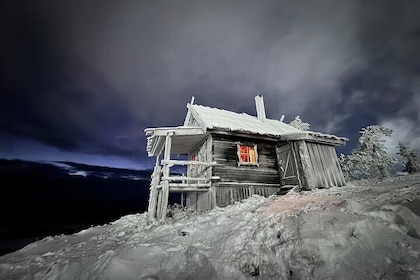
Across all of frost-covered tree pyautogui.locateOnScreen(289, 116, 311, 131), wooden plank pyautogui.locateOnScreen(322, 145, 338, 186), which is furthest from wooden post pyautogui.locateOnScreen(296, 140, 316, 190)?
frost-covered tree pyautogui.locateOnScreen(289, 116, 311, 131)

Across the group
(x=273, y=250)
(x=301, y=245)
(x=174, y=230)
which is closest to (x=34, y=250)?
(x=174, y=230)

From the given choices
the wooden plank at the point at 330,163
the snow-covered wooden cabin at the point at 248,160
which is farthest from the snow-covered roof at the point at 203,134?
the wooden plank at the point at 330,163

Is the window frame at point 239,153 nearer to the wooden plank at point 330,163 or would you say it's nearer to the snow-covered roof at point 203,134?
the snow-covered roof at point 203,134

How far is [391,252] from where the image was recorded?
336 cm

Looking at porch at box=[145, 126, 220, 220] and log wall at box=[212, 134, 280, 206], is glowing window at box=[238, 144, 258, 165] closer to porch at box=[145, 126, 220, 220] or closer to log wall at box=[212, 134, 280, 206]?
log wall at box=[212, 134, 280, 206]

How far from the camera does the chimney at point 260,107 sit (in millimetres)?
18656

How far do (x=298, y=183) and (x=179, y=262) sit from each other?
9.76m

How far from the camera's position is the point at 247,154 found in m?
12.9

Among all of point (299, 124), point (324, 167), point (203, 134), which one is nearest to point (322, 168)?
point (324, 167)

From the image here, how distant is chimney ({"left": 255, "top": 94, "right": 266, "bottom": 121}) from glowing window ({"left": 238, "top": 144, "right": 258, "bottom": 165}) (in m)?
6.32

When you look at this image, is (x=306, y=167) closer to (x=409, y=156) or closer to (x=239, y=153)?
(x=239, y=153)

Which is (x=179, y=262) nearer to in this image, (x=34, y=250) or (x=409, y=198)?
(x=409, y=198)

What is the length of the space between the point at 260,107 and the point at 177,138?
9.83 m

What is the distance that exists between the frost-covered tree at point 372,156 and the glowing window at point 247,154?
19573 millimetres
